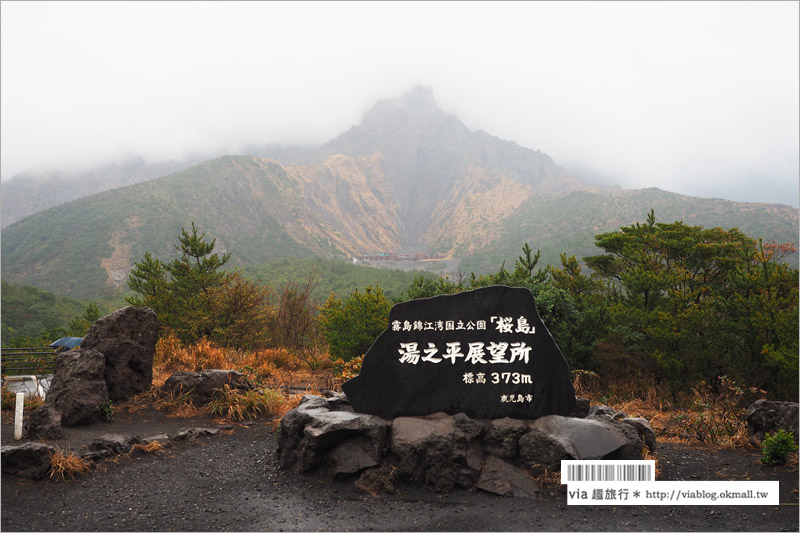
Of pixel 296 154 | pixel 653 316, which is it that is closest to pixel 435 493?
pixel 653 316

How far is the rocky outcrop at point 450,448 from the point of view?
502cm

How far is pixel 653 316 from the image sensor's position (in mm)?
8625

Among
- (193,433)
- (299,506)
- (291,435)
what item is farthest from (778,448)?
(193,433)

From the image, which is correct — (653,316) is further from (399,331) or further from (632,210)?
(632,210)

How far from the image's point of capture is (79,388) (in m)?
7.05

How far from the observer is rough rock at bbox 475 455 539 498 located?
487cm

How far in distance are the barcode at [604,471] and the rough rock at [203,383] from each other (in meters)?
5.56

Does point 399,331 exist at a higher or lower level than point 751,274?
lower

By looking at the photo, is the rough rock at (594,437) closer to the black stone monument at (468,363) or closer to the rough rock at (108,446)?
the black stone monument at (468,363)

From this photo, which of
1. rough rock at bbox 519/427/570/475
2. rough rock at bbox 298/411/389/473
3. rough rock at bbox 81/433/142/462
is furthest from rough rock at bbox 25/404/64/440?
rough rock at bbox 519/427/570/475

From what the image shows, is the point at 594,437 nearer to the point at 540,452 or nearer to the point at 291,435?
the point at 540,452

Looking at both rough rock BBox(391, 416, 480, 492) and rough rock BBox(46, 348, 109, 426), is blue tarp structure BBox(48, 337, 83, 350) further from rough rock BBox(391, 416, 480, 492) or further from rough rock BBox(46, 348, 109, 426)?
rough rock BBox(391, 416, 480, 492)

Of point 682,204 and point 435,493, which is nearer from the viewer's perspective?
point 435,493

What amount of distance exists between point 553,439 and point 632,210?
57291 mm
